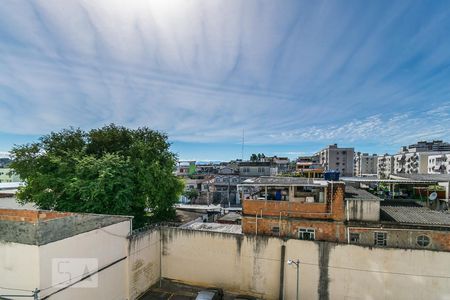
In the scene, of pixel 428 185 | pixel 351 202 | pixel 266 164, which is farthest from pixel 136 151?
pixel 266 164

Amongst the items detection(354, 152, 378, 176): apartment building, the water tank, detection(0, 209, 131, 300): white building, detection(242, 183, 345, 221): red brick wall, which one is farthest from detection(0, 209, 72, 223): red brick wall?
detection(354, 152, 378, 176): apartment building

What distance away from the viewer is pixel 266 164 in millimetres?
56625

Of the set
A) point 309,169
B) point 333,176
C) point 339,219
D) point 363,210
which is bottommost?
point 339,219

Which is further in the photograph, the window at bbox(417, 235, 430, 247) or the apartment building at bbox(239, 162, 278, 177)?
the apartment building at bbox(239, 162, 278, 177)

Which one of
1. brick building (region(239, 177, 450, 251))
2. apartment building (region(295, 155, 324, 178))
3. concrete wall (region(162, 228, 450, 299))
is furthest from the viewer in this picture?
apartment building (region(295, 155, 324, 178))

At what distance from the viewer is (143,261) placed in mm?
16172

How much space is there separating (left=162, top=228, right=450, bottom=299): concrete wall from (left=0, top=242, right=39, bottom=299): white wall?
28.7 ft

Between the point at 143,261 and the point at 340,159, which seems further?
the point at 340,159

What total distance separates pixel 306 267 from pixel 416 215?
24.0ft

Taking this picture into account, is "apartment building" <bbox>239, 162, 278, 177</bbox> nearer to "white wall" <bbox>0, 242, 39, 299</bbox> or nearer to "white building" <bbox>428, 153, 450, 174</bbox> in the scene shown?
"white building" <bbox>428, 153, 450, 174</bbox>

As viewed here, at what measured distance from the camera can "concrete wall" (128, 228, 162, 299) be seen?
600 inches

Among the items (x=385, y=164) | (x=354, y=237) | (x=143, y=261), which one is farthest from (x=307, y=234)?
(x=385, y=164)

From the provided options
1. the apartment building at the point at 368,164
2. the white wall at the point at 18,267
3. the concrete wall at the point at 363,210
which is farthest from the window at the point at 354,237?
the apartment building at the point at 368,164

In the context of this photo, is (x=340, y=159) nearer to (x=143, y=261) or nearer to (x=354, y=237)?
(x=354, y=237)
